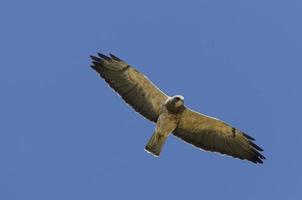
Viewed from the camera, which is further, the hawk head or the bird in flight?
the bird in flight

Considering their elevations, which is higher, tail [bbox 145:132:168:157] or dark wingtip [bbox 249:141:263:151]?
dark wingtip [bbox 249:141:263:151]

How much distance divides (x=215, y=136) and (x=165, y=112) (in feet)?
5.54

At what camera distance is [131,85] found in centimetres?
1571

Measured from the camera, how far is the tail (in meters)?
14.8

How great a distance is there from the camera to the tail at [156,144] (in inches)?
582

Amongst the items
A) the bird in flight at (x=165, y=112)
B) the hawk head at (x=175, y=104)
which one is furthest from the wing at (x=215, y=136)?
the hawk head at (x=175, y=104)

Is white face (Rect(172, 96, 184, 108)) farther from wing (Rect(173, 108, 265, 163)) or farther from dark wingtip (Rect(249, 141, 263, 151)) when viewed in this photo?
dark wingtip (Rect(249, 141, 263, 151))

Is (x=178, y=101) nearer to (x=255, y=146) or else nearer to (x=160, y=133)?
(x=160, y=133)

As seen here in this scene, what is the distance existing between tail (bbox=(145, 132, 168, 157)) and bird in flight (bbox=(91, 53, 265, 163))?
245 mm

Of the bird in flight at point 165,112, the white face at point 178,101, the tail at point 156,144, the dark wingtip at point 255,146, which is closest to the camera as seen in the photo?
the tail at point 156,144

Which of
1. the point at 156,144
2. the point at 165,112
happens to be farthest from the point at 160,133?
the point at 165,112

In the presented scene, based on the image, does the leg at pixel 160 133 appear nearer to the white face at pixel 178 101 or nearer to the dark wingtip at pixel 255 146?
the white face at pixel 178 101

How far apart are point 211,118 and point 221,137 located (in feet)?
2.82

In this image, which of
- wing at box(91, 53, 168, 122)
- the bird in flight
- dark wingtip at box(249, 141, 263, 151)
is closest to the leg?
the bird in flight
